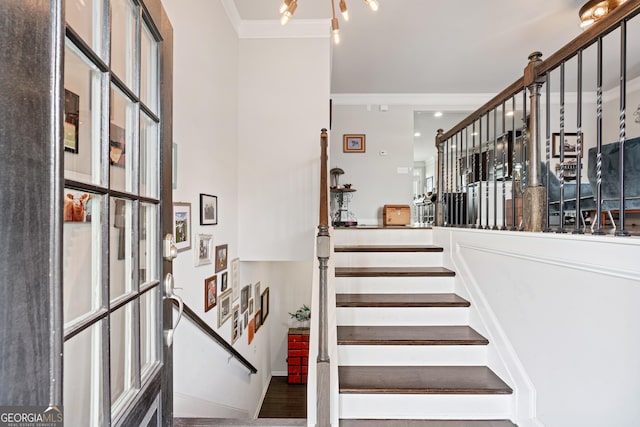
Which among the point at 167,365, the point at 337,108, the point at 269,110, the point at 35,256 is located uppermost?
the point at 337,108

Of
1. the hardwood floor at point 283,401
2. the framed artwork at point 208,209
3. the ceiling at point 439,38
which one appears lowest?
the hardwood floor at point 283,401

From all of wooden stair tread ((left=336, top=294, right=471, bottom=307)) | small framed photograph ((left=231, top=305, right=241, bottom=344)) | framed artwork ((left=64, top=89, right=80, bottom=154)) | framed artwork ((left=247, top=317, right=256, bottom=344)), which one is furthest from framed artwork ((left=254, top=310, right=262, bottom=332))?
framed artwork ((left=64, top=89, right=80, bottom=154))

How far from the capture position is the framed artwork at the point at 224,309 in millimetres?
2809

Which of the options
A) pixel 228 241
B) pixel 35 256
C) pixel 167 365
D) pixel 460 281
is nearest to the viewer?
pixel 35 256

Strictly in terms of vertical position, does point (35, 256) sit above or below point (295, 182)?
below

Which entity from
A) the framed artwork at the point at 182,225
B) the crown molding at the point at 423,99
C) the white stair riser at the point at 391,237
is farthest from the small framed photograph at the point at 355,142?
the framed artwork at the point at 182,225

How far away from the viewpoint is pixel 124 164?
892 millimetres

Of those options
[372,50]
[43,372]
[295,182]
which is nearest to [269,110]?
[295,182]

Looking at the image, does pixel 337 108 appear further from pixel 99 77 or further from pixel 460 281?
pixel 99 77

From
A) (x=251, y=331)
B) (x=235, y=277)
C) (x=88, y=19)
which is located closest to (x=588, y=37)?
(x=88, y=19)

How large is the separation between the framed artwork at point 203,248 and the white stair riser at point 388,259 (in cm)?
108

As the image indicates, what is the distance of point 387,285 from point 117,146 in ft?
7.02

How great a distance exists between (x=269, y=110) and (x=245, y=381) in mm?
3146

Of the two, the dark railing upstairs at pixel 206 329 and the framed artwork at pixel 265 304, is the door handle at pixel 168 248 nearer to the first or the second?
the dark railing upstairs at pixel 206 329
